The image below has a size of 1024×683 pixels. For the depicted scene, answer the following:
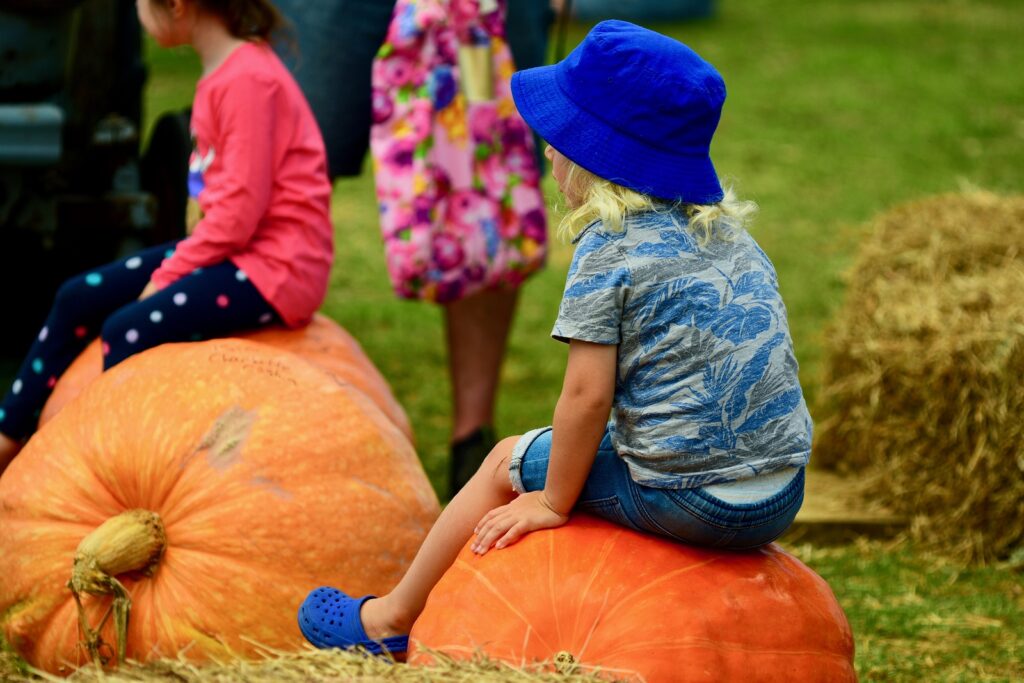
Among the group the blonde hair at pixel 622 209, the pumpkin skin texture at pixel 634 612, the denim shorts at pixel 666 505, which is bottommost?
the pumpkin skin texture at pixel 634 612

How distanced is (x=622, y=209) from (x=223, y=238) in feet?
4.73

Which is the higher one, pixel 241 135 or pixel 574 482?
pixel 241 135

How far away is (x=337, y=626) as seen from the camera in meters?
2.92

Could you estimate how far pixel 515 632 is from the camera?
265 cm

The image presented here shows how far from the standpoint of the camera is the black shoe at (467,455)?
455 cm

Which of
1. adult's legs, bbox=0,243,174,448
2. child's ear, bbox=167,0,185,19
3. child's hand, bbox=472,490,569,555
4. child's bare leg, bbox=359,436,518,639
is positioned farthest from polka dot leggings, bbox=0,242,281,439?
child's hand, bbox=472,490,569,555

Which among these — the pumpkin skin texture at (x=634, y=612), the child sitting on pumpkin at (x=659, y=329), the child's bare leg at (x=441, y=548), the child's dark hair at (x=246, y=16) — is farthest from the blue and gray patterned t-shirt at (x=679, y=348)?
the child's dark hair at (x=246, y=16)

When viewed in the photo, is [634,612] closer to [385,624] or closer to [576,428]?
[576,428]

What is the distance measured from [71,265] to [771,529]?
3.21 metres

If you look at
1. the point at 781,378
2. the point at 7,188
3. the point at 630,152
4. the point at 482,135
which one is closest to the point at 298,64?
the point at 482,135

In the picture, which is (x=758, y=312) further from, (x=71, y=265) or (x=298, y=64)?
(x=71, y=265)

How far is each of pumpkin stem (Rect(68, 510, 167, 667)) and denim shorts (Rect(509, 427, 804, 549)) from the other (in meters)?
0.85

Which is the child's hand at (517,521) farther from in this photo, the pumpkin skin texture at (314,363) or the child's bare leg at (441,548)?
the pumpkin skin texture at (314,363)

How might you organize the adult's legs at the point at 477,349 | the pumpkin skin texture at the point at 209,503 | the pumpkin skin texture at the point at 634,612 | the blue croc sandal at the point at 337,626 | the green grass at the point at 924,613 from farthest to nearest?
the adult's legs at the point at 477,349
the green grass at the point at 924,613
the pumpkin skin texture at the point at 209,503
the blue croc sandal at the point at 337,626
the pumpkin skin texture at the point at 634,612
